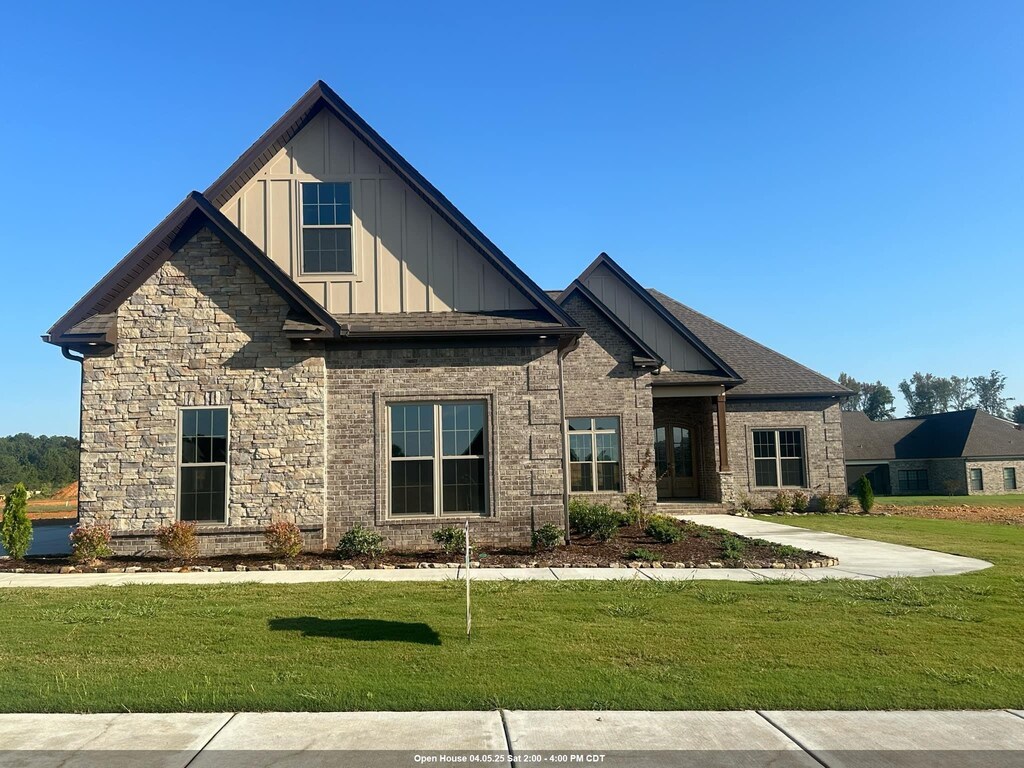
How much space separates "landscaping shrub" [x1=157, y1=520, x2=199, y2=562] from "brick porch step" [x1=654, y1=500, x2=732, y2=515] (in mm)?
14439

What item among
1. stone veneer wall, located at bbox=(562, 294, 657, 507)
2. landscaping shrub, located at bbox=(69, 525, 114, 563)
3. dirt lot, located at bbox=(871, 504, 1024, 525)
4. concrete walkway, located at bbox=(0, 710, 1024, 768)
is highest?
stone veneer wall, located at bbox=(562, 294, 657, 507)

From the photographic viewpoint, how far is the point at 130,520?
507 inches

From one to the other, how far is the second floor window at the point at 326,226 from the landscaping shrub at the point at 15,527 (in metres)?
6.48

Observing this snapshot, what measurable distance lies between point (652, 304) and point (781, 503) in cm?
779

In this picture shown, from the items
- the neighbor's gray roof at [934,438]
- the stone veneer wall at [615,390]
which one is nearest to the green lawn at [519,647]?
the stone veneer wall at [615,390]

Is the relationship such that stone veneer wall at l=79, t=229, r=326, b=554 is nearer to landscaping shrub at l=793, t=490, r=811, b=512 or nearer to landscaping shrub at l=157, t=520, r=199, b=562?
landscaping shrub at l=157, t=520, r=199, b=562

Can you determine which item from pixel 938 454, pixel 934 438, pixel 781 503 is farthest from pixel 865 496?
pixel 934 438

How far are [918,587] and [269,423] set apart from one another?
10.5m

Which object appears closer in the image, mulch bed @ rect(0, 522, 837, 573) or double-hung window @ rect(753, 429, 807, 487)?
mulch bed @ rect(0, 522, 837, 573)

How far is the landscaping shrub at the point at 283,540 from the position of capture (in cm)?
1252

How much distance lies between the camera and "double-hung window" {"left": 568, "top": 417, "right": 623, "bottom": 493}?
21.1m

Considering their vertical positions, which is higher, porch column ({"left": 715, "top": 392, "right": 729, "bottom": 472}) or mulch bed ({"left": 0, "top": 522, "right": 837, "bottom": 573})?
porch column ({"left": 715, "top": 392, "right": 729, "bottom": 472})

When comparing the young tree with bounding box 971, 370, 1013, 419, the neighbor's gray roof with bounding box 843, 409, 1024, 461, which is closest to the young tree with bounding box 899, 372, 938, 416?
the young tree with bounding box 971, 370, 1013, 419

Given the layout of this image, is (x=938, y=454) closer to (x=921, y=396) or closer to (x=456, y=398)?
(x=456, y=398)
